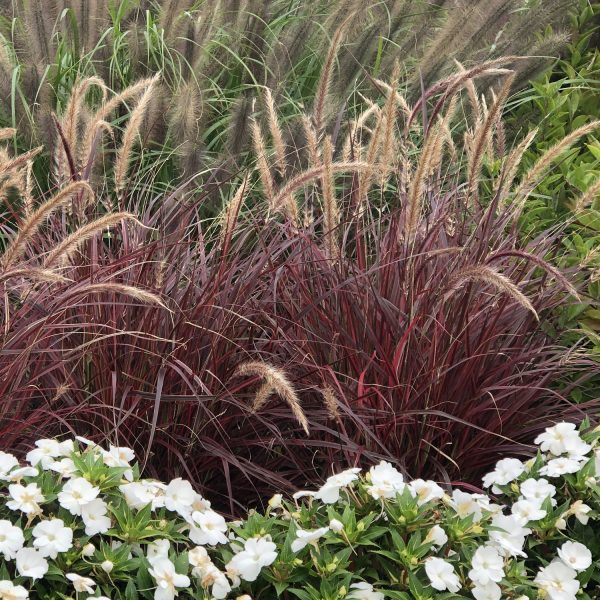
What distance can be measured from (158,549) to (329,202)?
1.15 m

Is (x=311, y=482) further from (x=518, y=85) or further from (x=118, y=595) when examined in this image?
(x=518, y=85)

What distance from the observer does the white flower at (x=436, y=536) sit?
2.28 meters

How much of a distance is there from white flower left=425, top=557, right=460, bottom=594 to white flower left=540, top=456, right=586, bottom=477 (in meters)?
0.45

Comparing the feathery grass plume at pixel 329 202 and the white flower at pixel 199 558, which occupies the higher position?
the feathery grass plume at pixel 329 202

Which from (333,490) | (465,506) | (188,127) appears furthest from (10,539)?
(188,127)

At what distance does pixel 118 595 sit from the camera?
2172mm

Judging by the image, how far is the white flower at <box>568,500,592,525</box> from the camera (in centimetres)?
245

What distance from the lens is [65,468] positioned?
7.54 ft

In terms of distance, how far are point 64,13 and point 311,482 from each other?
8.56 ft

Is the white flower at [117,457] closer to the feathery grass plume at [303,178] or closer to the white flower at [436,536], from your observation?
the white flower at [436,536]

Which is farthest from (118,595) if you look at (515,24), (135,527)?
(515,24)

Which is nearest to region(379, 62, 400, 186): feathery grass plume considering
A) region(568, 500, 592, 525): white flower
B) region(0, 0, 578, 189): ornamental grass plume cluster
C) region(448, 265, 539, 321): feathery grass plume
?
region(448, 265, 539, 321): feathery grass plume

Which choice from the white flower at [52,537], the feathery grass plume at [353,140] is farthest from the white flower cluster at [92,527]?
the feathery grass plume at [353,140]

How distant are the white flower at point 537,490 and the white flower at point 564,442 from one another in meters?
0.13
